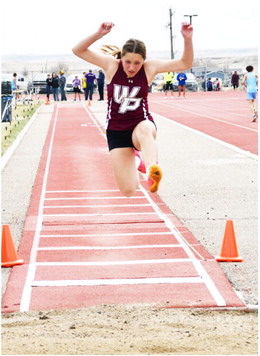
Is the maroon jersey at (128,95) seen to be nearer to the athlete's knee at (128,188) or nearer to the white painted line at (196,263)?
the athlete's knee at (128,188)

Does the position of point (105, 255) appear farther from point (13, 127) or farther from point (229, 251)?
point (13, 127)

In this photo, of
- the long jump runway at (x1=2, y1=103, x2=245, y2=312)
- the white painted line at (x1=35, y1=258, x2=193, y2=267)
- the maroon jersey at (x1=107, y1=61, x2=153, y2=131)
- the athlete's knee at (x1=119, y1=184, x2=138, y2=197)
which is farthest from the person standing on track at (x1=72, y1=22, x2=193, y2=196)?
the white painted line at (x1=35, y1=258, x2=193, y2=267)

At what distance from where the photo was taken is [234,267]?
12.2 m

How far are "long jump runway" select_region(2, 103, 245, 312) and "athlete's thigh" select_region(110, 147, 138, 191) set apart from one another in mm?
3125

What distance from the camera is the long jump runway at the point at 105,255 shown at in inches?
429

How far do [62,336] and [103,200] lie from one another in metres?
8.26

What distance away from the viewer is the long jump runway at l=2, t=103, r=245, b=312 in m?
10.9

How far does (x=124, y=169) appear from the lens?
7.72 metres

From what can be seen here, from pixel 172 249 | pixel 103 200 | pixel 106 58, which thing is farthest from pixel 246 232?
pixel 106 58

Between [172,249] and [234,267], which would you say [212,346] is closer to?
[234,267]

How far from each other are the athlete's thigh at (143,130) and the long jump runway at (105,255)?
3570 mm

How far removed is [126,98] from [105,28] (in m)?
0.63

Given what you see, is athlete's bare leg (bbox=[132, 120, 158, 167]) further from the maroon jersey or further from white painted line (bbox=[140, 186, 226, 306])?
white painted line (bbox=[140, 186, 226, 306])

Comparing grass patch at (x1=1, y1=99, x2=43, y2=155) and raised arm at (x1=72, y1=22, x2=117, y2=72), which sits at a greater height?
raised arm at (x1=72, y1=22, x2=117, y2=72)
